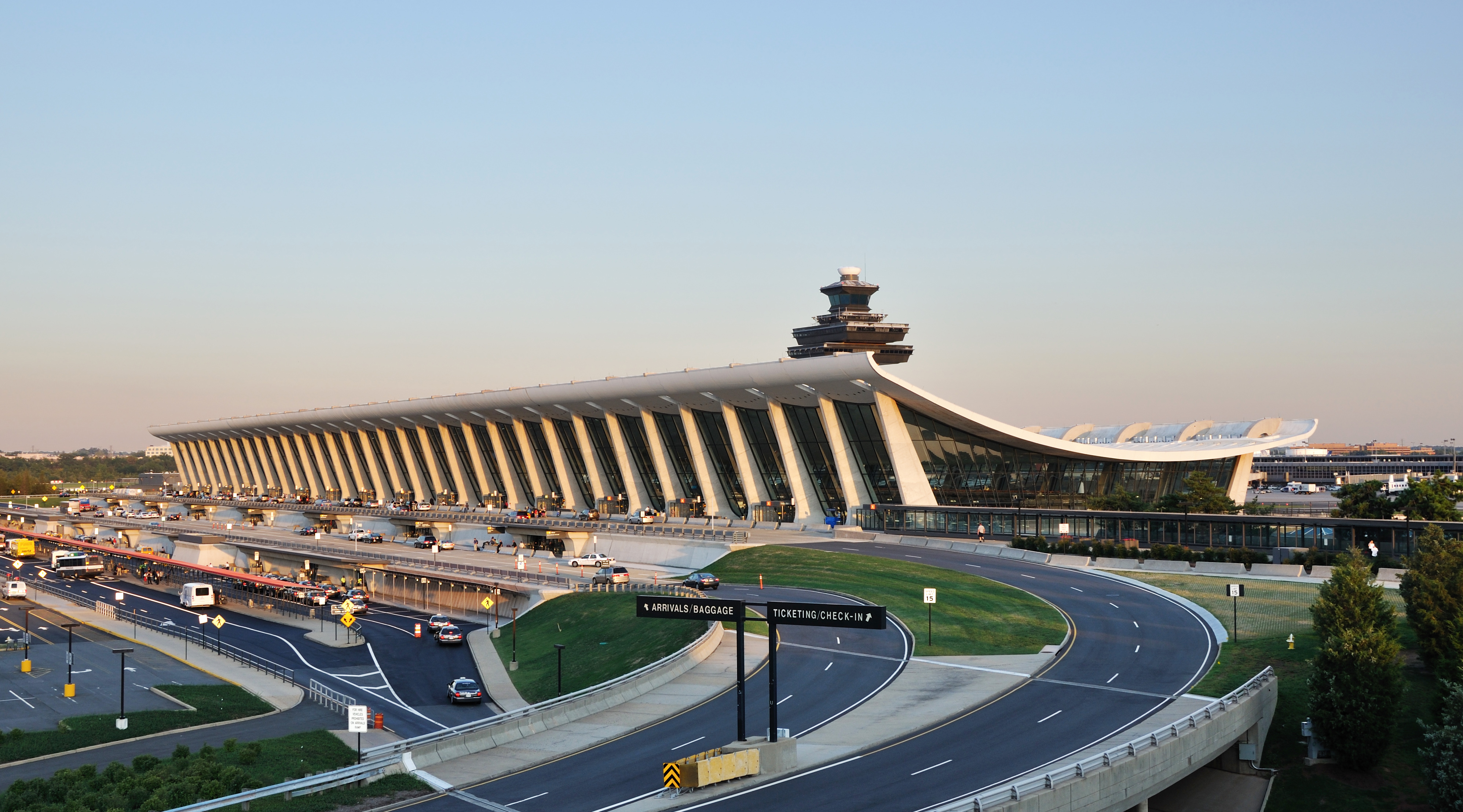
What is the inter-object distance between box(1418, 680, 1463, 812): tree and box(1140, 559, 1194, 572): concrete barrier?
32.8 m

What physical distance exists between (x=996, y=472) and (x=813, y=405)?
15454 mm

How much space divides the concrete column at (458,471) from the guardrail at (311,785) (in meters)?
115

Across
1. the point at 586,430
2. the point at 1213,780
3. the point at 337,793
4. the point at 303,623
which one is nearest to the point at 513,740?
the point at 337,793

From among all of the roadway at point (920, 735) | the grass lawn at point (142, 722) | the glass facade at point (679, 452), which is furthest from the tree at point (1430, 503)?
the grass lawn at point (142, 722)

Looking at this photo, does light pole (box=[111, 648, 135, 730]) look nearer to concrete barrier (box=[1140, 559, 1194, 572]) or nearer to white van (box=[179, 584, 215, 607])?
white van (box=[179, 584, 215, 607])

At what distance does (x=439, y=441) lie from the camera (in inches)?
5787

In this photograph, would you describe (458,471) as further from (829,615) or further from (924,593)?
(829,615)

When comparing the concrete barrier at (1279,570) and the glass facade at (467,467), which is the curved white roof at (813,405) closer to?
the glass facade at (467,467)

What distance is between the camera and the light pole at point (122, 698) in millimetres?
41281

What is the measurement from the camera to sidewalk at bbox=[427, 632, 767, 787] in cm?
3002

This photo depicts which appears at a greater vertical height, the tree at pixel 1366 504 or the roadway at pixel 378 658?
the tree at pixel 1366 504

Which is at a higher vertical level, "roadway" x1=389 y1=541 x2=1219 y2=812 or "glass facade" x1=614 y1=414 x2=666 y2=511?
"glass facade" x1=614 y1=414 x2=666 y2=511

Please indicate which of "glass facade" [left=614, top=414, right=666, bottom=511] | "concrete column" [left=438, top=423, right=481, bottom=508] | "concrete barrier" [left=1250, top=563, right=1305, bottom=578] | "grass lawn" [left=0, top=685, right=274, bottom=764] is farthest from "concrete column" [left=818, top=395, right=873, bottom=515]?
"concrete column" [left=438, top=423, right=481, bottom=508]

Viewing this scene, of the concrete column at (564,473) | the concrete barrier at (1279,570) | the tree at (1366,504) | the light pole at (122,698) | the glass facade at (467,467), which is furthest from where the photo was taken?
the glass facade at (467,467)
